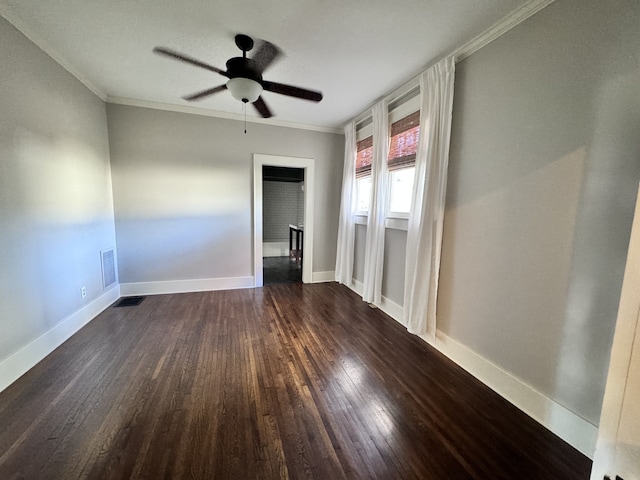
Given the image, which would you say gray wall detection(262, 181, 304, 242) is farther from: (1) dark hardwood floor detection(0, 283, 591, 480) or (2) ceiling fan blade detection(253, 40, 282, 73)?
(2) ceiling fan blade detection(253, 40, 282, 73)

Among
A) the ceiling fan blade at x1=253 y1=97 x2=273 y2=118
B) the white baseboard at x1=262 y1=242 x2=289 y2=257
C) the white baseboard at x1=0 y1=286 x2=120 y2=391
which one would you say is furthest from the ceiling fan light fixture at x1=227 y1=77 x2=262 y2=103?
the white baseboard at x1=262 y1=242 x2=289 y2=257

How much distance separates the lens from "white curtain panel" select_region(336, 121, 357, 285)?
382 cm

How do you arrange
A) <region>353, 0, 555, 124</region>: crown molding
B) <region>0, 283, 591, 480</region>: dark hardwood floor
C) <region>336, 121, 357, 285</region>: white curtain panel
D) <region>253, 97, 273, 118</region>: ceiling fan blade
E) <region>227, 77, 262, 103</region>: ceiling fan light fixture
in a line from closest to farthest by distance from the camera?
<region>0, 283, 591, 480</region>: dark hardwood floor
<region>353, 0, 555, 124</region>: crown molding
<region>227, 77, 262, 103</region>: ceiling fan light fixture
<region>253, 97, 273, 118</region>: ceiling fan blade
<region>336, 121, 357, 285</region>: white curtain panel

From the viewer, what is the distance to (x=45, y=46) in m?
2.08

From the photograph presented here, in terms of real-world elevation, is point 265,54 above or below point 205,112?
below

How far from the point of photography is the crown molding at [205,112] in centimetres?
322

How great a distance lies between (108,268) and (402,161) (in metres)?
3.84

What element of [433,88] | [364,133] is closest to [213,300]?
[364,133]

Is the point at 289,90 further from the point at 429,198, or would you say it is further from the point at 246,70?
the point at 429,198

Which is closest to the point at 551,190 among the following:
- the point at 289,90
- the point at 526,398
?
the point at 526,398

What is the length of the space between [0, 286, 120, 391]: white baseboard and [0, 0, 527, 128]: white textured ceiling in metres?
2.39

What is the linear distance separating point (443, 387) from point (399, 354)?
46cm

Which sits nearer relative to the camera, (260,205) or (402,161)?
(402,161)

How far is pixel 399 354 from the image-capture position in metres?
2.25
